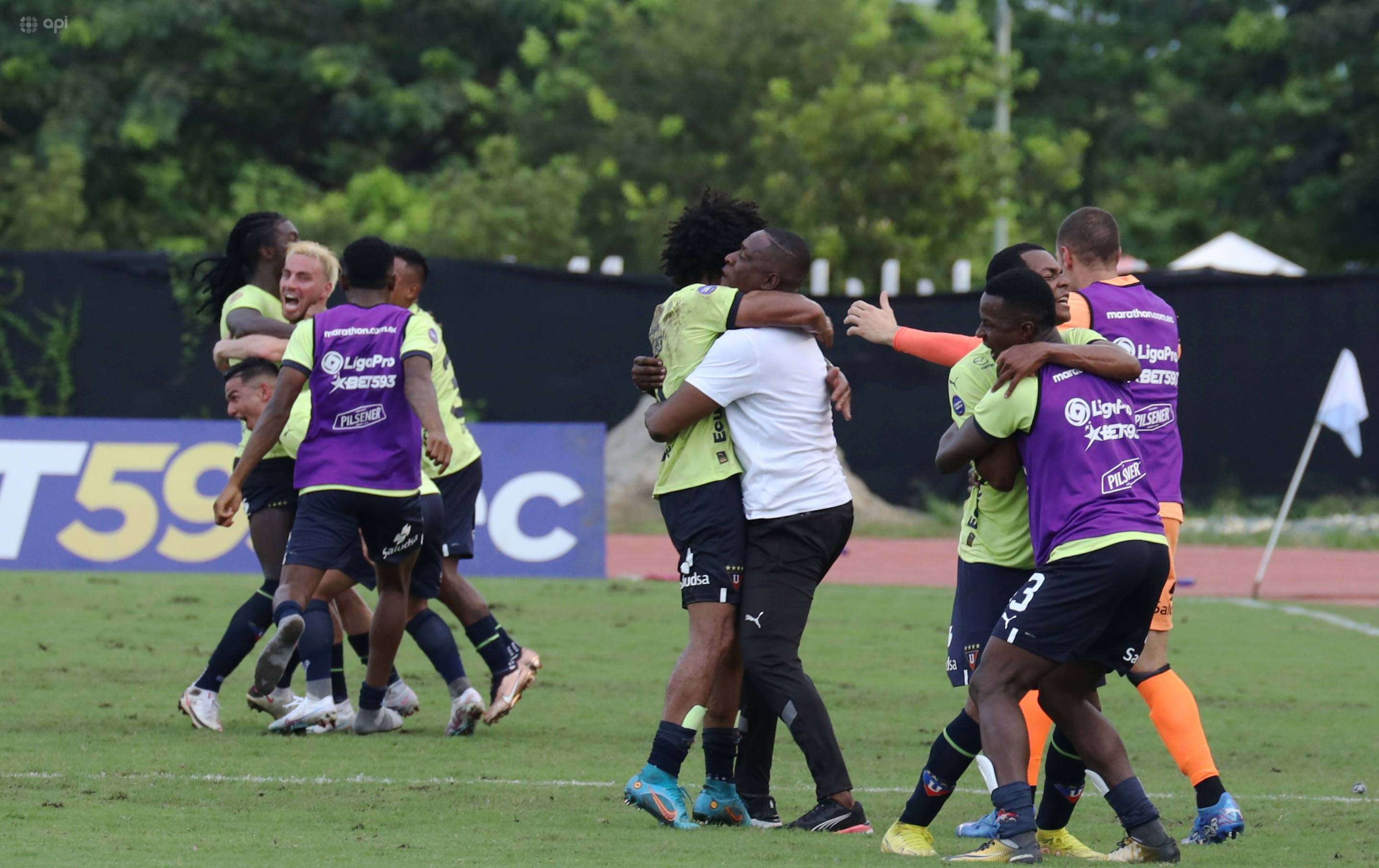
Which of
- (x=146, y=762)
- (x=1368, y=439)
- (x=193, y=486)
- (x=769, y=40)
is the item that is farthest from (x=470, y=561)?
(x=769, y=40)

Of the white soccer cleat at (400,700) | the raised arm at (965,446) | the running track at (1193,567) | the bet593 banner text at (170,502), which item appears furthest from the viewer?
the running track at (1193,567)

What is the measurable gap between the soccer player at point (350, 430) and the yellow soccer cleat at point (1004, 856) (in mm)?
2808

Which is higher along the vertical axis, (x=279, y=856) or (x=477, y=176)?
(x=477, y=176)

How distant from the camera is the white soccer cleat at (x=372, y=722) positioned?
24.7 feet

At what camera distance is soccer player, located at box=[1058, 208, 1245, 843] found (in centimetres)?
586

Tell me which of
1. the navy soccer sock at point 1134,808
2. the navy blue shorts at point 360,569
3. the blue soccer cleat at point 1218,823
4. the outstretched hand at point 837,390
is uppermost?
the outstretched hand at point 837,390

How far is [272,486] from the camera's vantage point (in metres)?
7.64

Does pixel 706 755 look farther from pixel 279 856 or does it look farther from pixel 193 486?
pixel 193 486

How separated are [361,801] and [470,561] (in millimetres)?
8430

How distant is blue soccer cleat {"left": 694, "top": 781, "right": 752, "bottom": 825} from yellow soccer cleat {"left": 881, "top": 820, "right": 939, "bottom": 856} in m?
0.65

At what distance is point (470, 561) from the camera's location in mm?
14336

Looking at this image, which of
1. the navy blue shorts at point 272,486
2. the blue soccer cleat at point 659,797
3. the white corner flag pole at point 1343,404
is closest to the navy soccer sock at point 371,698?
the navy blue shorts at point 272,486

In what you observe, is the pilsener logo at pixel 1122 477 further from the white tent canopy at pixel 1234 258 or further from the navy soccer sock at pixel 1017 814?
the white tent canopy at pixel 1234 258

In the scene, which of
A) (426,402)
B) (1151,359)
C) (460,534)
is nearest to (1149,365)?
(1151,359)
